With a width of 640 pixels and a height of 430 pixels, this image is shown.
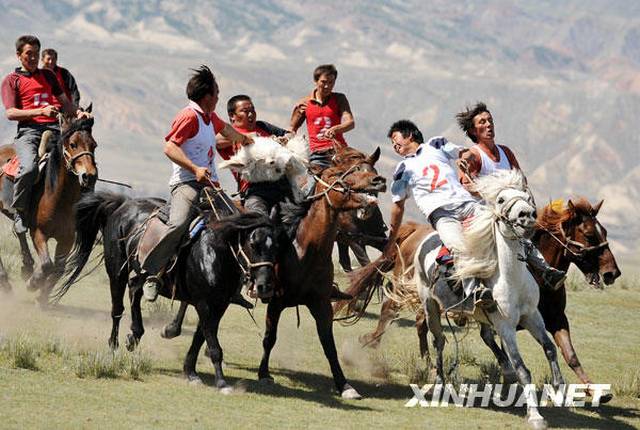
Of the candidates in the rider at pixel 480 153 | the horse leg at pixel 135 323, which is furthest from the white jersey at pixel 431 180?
the horse leg at pixel 135 323

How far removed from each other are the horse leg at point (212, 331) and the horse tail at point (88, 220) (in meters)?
2.29

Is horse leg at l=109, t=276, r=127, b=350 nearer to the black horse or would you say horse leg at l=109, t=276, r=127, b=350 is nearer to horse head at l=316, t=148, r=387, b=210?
the black horse

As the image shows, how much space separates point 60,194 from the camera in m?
14.4

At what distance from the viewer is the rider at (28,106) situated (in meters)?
14.4

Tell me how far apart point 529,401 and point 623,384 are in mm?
2585

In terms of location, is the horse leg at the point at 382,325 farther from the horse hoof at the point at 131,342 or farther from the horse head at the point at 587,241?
the horse hoof at the point at 131,342

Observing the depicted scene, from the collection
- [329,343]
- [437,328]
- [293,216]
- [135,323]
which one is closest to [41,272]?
[135,323]

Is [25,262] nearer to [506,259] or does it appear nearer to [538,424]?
[506,259]

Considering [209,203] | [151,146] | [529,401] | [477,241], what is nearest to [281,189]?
[209,203]

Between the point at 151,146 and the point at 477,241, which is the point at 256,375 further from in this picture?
the point at 151,146

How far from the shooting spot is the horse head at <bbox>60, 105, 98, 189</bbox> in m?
13.5

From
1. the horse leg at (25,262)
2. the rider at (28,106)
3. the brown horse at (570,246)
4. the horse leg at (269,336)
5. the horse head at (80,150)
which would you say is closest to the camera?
the horse leg at (269,336)

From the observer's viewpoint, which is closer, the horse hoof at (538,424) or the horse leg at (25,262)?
the horse hoof at (538,424)

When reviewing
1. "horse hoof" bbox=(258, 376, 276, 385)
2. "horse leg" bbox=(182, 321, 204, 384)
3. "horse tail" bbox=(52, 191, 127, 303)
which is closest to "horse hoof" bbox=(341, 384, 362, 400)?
"horse hoof" bbox=(258, 376, 276, 385)
